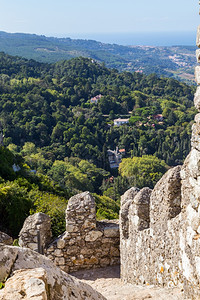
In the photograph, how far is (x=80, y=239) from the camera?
19.3 feet

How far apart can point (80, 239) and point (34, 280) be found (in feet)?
12.0

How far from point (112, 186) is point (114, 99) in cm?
4115

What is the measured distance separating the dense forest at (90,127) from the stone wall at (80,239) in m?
23.4

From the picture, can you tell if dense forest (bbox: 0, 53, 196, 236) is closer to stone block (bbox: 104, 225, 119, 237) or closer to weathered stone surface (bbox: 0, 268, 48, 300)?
stone block (bbox: 104, 225, 119, 237)

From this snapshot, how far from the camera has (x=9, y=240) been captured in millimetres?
4535

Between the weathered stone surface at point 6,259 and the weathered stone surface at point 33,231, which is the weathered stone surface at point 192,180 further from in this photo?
the weathered stone surface at point 33,231

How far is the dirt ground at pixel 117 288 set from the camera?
322 centimetres

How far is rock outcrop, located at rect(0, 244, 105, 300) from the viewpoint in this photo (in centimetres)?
219

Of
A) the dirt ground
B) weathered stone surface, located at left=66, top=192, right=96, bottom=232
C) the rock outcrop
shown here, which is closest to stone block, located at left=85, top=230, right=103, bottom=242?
weathered stone surface, located at left=66, top=192, right=96, bottom=232

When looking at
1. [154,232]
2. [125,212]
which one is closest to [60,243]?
[125,212]

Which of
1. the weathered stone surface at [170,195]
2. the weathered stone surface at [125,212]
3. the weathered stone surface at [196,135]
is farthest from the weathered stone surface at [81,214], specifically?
the weathered stone surface at [196,135]

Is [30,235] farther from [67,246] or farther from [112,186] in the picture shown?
[112,186]

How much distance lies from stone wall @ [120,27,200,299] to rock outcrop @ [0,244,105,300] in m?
0.86

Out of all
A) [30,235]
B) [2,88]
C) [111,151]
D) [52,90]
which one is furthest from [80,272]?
[52,90]
